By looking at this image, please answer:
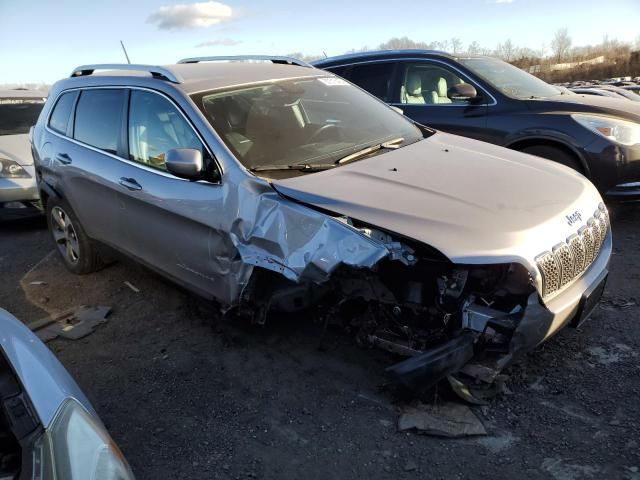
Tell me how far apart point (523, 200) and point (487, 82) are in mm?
3250

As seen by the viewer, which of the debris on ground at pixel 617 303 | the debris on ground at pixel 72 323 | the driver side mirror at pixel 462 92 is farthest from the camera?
the driver side mirror at pixel 462 92

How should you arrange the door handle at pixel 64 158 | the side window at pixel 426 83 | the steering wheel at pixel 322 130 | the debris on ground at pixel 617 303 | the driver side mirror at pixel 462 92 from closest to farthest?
1. the steering wheel at pixel 322 130
2. the debris on ground at pixel 617 303
3. the door handle at pixel 64 158
4. the driver side mirror at pixel 462 92
5. the side window at pixel 426 83

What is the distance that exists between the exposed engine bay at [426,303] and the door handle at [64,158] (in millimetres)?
2391

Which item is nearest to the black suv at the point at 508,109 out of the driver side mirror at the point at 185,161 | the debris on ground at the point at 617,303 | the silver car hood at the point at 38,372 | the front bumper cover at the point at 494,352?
the debris on ground at the point at 617,303

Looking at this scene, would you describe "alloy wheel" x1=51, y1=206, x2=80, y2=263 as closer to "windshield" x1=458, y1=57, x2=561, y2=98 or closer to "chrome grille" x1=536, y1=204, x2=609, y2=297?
"chrome grille" x1=536, y1=204, x2=609, y2=297

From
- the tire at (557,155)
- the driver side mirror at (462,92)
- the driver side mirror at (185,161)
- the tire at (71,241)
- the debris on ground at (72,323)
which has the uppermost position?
the driver side mirror at (462,92)

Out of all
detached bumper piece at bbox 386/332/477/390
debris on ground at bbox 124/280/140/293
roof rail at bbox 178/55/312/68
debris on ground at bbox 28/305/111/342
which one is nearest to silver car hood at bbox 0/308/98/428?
detached bumper piece at bbox 386/332/477/390

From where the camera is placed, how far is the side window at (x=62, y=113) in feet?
15.3

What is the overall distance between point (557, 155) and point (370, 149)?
8.70ft

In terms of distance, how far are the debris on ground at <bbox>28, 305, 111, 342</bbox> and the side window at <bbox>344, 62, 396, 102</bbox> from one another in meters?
3.97

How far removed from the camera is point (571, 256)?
110 inches

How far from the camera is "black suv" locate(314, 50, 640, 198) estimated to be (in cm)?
502

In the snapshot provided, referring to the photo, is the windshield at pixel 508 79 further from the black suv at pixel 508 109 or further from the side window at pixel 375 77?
the side window at pixel 375 77

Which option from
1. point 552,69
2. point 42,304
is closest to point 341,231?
point 42,304
